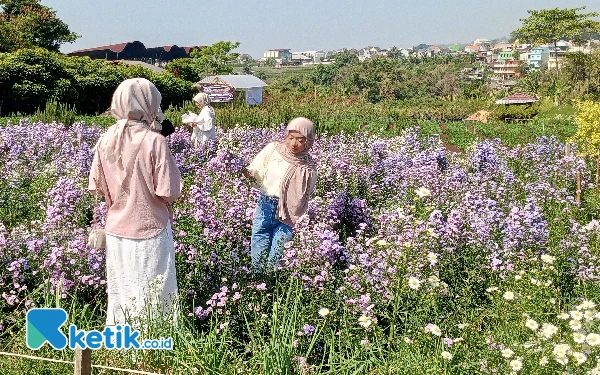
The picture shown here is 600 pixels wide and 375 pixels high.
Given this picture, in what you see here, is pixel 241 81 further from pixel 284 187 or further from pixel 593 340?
pixel 593 340

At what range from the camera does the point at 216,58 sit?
4394cm

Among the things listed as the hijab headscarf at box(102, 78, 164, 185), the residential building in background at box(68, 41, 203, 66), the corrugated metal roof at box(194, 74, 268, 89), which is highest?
the residential building in background at box(68, 41, 203, 66)

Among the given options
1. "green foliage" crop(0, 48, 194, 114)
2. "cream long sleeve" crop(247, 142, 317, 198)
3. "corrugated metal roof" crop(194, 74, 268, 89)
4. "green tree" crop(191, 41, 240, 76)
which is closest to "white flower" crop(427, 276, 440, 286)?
"cream long sleeve" crop(247, 142, 317, 198)

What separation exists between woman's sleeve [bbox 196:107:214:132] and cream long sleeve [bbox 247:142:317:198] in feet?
13.7

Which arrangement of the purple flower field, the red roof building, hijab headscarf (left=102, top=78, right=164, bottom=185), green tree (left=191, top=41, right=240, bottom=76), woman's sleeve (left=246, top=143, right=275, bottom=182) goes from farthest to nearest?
the red roof building, green tree (left=191, top=41, right=240, bottom=76), woman's sleeve (left=246, top=143, right=275, bottom=182), the purple flower field, hijab headscarf (left=102, top=78, right=164, bottom=185)

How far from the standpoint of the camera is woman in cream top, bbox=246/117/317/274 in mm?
4250

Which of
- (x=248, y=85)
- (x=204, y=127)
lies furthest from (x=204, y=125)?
(x=248, y=85)

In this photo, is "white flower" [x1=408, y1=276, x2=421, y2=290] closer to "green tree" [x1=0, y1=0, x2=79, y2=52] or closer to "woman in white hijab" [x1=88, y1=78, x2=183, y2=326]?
"woman in white hijab" [x1=88, y1=78, x2=183, y2=326]

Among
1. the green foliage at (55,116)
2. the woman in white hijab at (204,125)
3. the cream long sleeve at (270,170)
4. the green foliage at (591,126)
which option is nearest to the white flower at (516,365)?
the cream long sleeve at (270,170)

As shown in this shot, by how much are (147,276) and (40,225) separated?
1604 mm

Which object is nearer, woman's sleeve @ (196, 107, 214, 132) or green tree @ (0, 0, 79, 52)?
woman's sleeve @ (196, 107, 214, 132)

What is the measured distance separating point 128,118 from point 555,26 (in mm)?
49372

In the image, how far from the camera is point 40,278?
386cm

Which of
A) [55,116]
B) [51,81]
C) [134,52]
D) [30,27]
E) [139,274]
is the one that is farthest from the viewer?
Result: [134,52]
